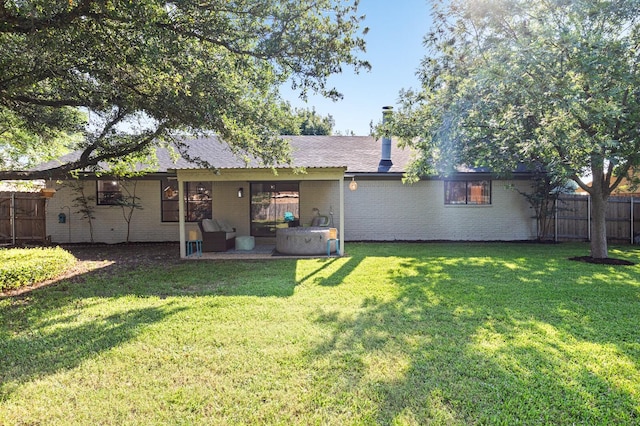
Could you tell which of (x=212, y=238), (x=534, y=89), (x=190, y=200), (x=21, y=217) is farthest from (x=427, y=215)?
(x=21, y=217)

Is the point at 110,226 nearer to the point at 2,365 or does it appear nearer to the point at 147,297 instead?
the point at 147,297

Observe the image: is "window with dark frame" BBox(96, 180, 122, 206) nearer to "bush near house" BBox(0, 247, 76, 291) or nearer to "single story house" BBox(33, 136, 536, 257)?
"single story house" BBox(33, 136, 536, 257)

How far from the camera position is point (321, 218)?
12.2m

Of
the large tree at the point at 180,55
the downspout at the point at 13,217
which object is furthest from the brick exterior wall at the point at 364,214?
the large tree at the point at 180,55

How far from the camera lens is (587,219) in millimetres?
13102

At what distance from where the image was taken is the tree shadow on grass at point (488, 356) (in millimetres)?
2803

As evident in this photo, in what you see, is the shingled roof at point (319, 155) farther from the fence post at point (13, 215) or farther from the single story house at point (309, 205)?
the fence post at point (13, 215)

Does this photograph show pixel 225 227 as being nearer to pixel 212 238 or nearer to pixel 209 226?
pixel 209 226

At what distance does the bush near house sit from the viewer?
6.40 metres

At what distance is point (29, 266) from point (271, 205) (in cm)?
712

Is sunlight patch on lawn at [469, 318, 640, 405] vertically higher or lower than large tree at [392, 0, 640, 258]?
lower

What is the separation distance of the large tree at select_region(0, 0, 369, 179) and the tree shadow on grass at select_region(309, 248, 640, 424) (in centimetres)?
383

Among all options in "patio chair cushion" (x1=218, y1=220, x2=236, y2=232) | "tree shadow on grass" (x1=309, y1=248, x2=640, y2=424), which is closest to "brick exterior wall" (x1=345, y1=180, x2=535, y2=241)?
"patio chair cushion" (x1=218, y1=220, x2=236, y2=232)

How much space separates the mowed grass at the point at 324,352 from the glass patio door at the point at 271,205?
5707mm
